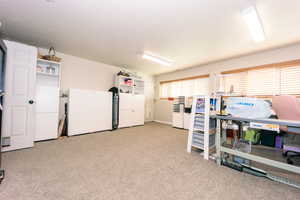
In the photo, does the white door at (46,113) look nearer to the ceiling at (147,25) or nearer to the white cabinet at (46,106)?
the white cabinet at (46,106)

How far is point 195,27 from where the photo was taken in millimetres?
2240

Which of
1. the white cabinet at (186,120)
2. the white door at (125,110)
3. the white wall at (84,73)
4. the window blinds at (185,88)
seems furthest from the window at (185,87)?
the white wall at (84,73)

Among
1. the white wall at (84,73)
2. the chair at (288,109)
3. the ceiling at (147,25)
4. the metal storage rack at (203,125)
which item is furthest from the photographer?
the white wall at (84,73)

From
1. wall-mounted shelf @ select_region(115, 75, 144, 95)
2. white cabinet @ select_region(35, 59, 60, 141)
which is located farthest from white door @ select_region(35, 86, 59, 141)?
wall-mounted shelf @ select_region(115, 75, 144, 95)

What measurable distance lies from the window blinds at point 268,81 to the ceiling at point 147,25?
66 cm

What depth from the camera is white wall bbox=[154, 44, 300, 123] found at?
293 centimetres

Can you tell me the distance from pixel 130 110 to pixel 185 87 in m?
2.54

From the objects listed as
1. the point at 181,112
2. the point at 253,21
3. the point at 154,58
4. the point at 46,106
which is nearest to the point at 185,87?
the point at 181,112

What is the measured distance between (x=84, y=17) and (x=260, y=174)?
3.56 m

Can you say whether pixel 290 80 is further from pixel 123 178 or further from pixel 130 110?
pixel 130 110

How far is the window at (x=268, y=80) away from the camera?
2.87 metres

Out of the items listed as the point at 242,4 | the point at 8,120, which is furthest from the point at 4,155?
the point at 242,4

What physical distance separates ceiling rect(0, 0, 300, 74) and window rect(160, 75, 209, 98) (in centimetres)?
138

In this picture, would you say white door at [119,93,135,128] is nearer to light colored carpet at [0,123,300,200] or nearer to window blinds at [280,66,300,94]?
light colored carpet at [0,123,300,200]
